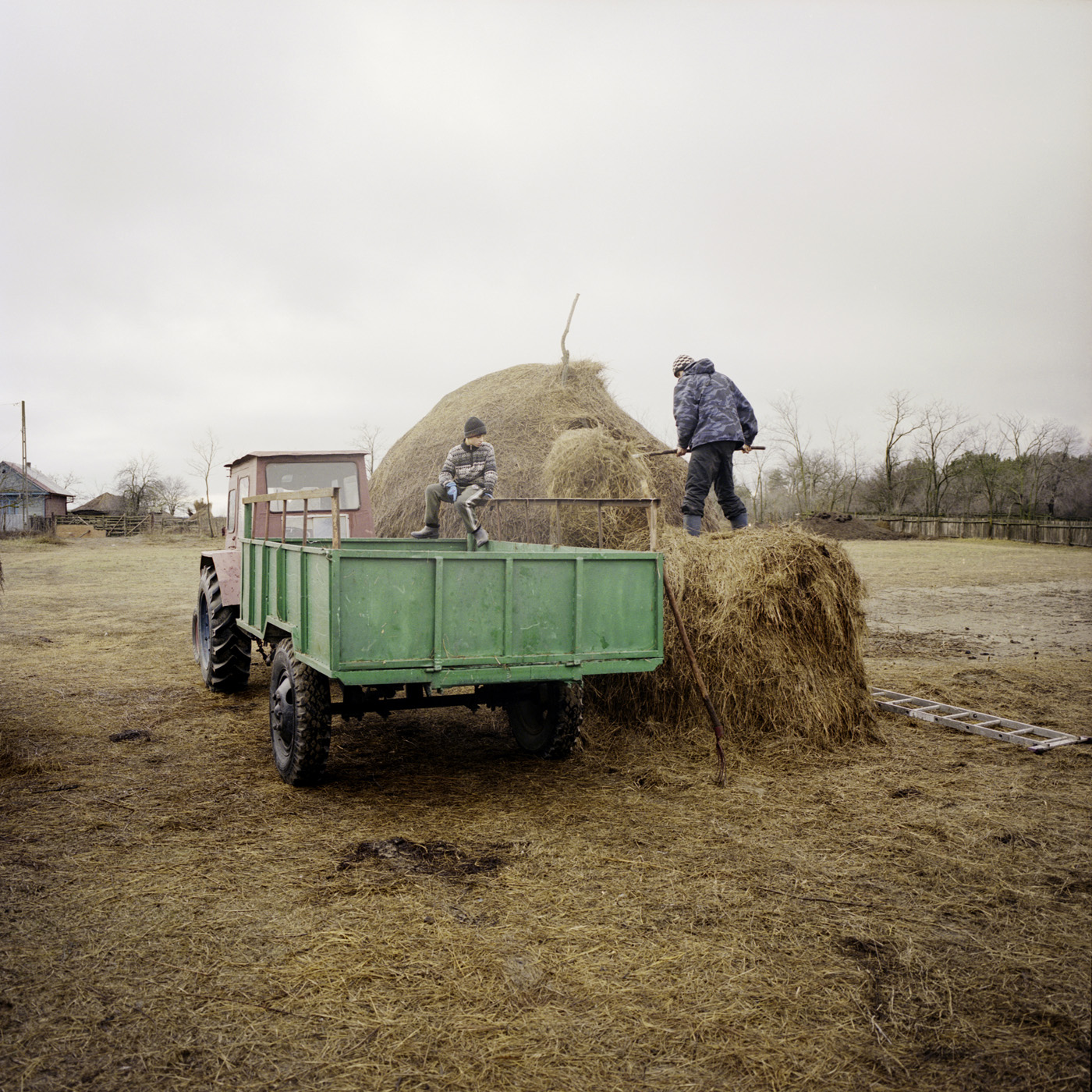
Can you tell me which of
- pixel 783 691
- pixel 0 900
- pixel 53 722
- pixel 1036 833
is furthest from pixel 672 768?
pixel 53 722

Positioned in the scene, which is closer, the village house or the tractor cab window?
the tractor cab window

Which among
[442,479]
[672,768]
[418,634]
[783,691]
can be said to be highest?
[442,479]

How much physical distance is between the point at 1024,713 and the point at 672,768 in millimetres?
3666

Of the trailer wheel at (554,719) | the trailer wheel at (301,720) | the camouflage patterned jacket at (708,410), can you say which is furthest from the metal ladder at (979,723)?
the trailer wheel at (301,720)

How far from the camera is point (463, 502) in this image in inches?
297

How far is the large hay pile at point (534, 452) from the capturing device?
9.67 m

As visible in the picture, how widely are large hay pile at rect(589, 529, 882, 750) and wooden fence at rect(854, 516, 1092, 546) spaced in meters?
35.9

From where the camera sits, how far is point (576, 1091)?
2.53 meters

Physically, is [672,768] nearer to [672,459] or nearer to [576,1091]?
[576,1091]

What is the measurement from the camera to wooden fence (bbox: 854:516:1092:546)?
121 feet

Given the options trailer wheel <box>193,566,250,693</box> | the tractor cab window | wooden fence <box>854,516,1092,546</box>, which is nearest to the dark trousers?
the tractor cab window

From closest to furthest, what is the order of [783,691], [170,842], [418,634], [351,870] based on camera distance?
1. [351,870]
2. [170,842]
3. [418,634]
4. [783,691]

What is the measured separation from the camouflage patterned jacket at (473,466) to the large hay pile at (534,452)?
4.71 ft

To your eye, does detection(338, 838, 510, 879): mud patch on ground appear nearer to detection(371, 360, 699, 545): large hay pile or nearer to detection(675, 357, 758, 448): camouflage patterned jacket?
detection(675, 357, 758, 448): camouflage patterned jacket
